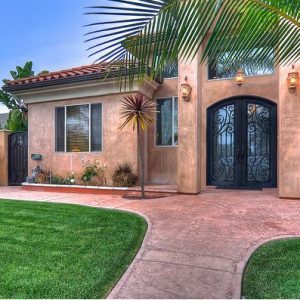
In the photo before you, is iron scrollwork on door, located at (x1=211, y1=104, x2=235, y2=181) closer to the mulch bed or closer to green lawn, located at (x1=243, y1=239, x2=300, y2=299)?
the mulch bed

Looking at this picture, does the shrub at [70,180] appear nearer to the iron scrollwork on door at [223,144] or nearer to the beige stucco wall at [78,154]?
the beige stucco wall at [78,154]

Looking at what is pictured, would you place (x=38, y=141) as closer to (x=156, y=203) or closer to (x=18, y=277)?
(x=156, y=203)

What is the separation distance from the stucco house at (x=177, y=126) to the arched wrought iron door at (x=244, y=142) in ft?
0.12

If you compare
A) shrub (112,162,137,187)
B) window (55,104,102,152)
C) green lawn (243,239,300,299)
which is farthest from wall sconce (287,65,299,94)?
window (55,104,102,152)

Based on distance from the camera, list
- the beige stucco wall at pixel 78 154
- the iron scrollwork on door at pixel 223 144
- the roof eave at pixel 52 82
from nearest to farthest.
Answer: the roof eave at pixel 52 82 < the iron scrollwork on door at pixel 223 144 < the beige stucco wall at pixel 78 154

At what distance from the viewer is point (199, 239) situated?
5637 mm

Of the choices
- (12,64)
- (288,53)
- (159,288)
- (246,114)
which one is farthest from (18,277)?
(12,64)

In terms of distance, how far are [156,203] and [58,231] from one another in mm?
3462

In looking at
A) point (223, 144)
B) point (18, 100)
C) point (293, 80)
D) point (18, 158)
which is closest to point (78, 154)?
point (18, 158)

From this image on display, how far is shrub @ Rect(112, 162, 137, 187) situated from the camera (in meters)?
11.8

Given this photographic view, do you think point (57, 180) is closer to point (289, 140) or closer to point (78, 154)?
point (78, 154)

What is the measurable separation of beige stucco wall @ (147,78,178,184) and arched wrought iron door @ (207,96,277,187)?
1.64 meters

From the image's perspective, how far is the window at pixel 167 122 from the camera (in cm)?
1300

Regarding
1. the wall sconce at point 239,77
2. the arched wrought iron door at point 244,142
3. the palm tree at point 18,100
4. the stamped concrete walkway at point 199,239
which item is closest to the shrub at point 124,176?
the stamped concrete walkway at point 199,239
